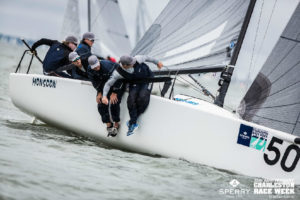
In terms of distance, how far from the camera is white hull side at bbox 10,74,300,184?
175 inches

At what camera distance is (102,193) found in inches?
128

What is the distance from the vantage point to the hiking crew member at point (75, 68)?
521cm

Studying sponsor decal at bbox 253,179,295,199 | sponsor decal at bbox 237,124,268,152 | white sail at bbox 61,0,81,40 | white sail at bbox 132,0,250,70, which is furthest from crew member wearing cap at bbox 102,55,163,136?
white sail at bbox 61,0,81,40

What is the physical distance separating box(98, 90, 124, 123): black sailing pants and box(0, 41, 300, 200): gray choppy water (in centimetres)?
32

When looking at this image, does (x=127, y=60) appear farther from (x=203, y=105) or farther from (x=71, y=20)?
(x=71, y=20)

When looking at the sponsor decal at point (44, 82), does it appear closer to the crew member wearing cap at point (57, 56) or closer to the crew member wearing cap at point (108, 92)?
the crew member wearing cap at point (57, 56)

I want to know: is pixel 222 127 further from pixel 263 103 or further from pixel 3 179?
pixel 3 179

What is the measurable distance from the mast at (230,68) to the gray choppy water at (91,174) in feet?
3.56

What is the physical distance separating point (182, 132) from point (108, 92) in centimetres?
90

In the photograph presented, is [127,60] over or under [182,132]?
over

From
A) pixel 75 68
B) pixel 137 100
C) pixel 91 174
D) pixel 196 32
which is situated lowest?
pixel 91 174

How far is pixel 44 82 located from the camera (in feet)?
19.0

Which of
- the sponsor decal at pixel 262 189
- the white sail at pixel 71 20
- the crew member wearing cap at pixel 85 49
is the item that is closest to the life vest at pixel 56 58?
the crew member wearing cap at pixel 85 49

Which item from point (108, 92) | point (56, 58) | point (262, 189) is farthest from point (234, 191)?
point (56, 58)
